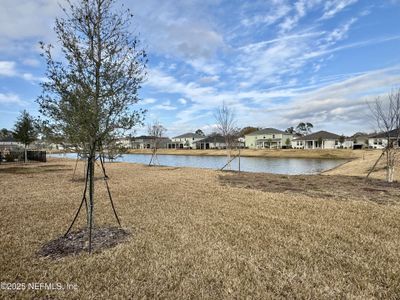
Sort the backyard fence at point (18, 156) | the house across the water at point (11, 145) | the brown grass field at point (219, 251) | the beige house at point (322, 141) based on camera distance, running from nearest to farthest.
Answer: the brown grass field at point (219, 251), the backyard fence at point (18, 156), the house across the water at point (11, 145), the beige house at point (322, 141)

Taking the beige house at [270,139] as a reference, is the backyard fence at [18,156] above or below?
below

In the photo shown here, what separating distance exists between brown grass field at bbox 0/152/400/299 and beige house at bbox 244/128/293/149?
74762 mm

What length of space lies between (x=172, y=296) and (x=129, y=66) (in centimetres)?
416

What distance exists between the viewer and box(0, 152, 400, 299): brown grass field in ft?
11.9

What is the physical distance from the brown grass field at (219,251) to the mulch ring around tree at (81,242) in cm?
18

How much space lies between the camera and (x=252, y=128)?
112438 mm

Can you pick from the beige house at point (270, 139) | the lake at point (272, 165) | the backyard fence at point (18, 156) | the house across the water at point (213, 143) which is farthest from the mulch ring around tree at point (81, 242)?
the house across the water at point (213, 143)

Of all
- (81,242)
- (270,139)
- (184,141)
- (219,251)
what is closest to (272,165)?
(219,251)

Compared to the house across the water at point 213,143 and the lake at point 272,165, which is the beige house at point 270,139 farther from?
the lake at point 272,165

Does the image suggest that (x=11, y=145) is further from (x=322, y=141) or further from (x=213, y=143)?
(x=322, y=141)

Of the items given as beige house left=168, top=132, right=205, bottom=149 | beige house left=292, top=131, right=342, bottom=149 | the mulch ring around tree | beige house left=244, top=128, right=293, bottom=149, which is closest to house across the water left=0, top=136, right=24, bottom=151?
the mulch ring around tree

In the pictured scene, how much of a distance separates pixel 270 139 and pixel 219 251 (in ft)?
265

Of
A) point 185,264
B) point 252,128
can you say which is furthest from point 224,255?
point 252,128

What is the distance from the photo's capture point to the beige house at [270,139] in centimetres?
8194
